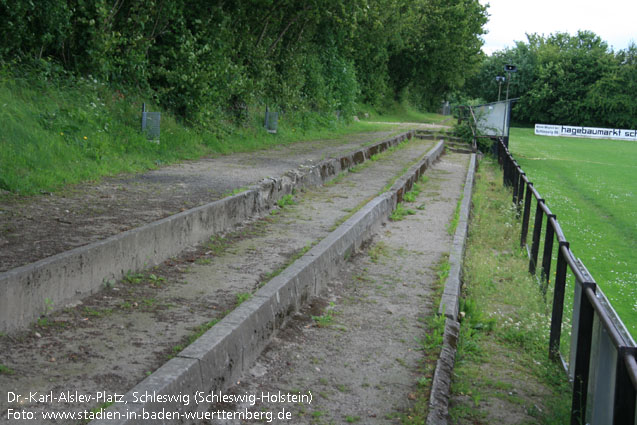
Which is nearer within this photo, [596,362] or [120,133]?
[596,362]

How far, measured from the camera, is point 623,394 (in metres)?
2.81

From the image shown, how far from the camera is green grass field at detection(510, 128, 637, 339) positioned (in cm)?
926

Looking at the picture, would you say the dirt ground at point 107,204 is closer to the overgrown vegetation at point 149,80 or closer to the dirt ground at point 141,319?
the overgrown vegetation at point 149,80

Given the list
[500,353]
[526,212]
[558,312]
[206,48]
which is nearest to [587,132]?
[206,48]

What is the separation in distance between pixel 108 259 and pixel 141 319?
2.89 feet

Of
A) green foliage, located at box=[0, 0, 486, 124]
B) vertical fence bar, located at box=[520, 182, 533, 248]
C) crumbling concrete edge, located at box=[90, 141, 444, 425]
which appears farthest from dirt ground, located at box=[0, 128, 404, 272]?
vertical fence bar, located at box=[520, 182, 533, 248]

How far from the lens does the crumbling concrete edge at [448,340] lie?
12.9 ft

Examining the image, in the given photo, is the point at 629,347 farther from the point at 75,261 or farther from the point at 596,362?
the point at 75,261

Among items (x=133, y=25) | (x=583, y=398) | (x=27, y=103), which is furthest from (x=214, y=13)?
(x=583, y=398)

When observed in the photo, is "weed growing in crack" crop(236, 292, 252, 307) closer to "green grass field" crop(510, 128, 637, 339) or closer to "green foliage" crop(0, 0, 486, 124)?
"green grass field" crop(510, 128, 637, 339)

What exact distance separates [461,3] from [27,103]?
36061mm

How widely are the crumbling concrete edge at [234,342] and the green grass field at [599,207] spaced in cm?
357

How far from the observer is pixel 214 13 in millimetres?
14844

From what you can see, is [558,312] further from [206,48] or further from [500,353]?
[206,48]
